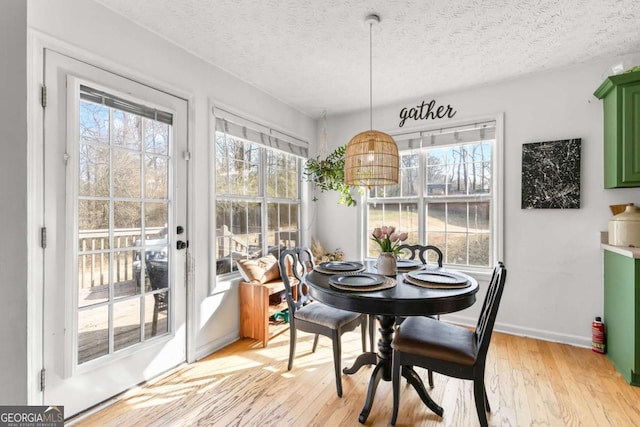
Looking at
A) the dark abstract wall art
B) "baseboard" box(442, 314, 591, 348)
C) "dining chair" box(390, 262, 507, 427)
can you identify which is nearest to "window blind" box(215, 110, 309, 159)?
"dining chair" box(390, 262, 507, 427)

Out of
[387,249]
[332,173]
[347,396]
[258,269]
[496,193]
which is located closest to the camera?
[347,396]

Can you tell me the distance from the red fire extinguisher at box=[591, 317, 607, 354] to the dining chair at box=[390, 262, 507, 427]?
1.60 m

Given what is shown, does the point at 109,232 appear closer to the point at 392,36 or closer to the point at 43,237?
the point at 43,237

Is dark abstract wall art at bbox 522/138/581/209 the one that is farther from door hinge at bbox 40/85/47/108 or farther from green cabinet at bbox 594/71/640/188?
door hinge at bbox 40/85/47/108

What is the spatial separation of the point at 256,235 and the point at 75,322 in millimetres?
1774

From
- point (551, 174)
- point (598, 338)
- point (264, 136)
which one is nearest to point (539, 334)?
point (598, 338)

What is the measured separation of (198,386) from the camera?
7.30ft

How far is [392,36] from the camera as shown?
2.35m

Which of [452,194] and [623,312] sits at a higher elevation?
[452,194]

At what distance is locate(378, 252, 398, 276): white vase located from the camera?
217 cm

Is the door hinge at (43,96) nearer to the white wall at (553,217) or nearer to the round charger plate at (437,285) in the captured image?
the round charger plate at (437,285)

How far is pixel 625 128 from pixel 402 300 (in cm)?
246

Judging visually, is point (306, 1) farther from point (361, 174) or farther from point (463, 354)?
point (463, 354)

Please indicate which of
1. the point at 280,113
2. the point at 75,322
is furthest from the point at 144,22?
the point at 75,322
